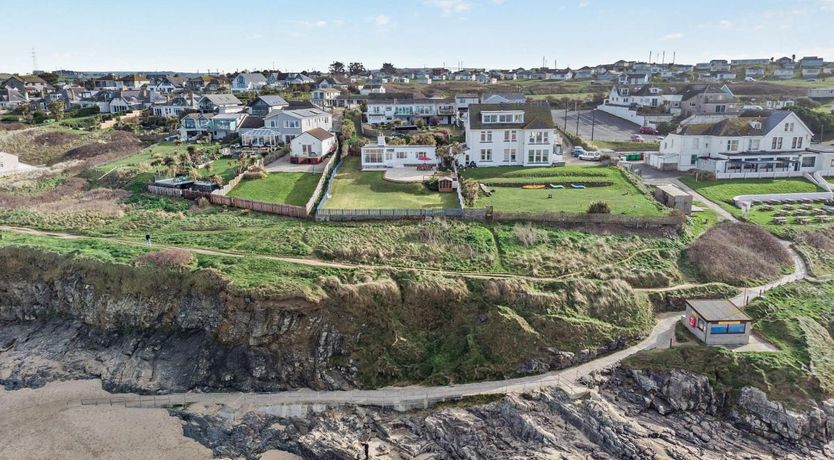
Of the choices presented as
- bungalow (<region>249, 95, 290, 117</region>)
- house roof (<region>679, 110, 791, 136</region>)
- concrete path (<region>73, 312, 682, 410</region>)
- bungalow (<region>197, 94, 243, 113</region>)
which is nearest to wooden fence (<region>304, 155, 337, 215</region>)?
concrete path (<region>73, 312, 682, 410</region>)

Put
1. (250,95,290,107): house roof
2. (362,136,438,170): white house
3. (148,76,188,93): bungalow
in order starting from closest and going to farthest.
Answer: (362,136,438,170): white house < (250,95,290,107): house roof < (148,76,188,93): bungalow

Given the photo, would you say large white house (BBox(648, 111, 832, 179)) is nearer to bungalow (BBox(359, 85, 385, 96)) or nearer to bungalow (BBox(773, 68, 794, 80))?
bungalow (BBox(359, 85, 385, 96))

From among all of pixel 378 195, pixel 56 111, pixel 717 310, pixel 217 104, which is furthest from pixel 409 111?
pixel 56 111

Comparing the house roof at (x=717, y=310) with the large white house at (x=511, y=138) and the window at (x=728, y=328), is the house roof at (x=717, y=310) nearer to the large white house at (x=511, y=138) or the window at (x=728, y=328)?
the window at (x=728, y=328)

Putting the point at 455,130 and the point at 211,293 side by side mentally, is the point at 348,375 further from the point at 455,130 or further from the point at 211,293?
the point at 455,130

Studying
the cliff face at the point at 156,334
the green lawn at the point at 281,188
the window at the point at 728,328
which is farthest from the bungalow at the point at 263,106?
the window at the point at 728,328

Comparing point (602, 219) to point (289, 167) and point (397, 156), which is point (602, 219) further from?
point (289, 167)
